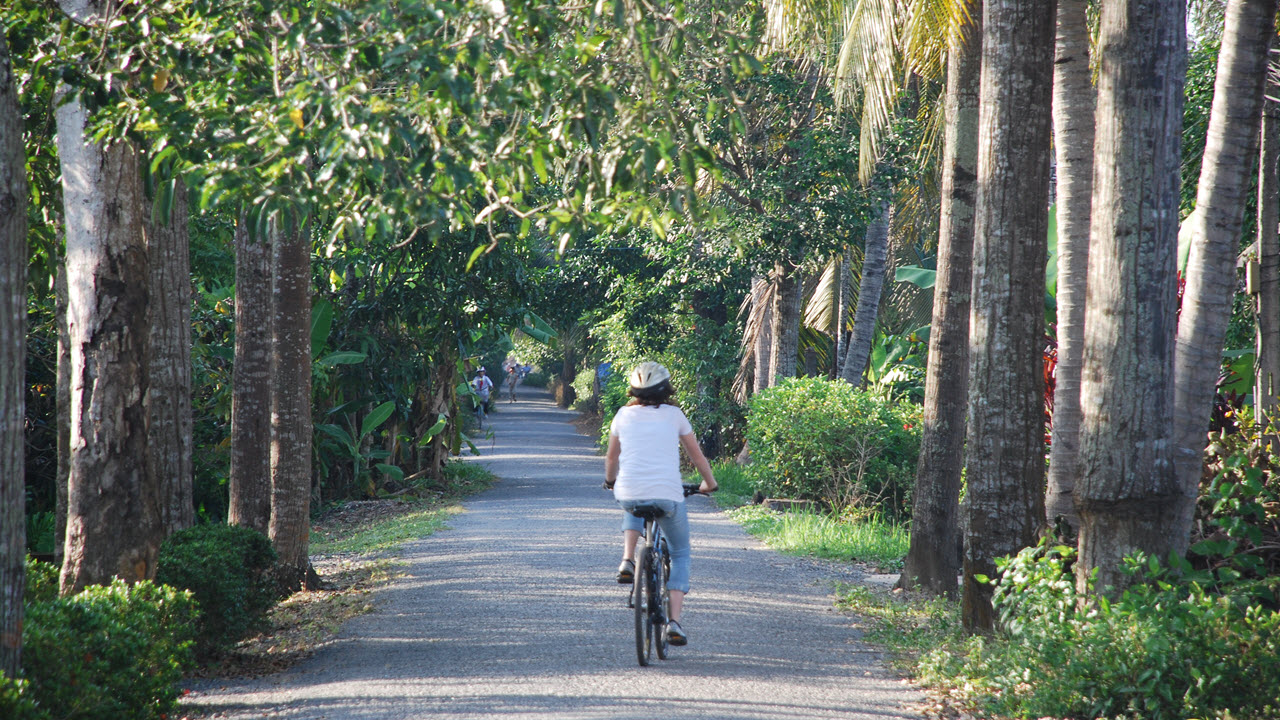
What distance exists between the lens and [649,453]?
6.62 meters

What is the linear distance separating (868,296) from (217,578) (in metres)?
12.7

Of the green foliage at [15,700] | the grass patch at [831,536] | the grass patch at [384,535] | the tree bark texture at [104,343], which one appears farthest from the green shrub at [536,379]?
the green foliage at [15,700]

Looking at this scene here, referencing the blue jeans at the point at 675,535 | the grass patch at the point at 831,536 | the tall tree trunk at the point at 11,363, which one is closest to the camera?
the tall tree trunk at the point at 11,363

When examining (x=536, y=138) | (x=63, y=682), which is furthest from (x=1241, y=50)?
(x=63, y=682)

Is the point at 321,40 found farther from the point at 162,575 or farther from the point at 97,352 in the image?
the point at 162,575

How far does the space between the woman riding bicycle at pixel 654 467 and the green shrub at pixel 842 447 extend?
7718mm

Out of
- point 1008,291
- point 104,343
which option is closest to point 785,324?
point 1008,291

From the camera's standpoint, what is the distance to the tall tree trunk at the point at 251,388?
881 cm

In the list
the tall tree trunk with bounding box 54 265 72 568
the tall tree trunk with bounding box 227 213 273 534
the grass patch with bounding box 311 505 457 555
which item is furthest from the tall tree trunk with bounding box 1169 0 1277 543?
the grass patch with bounding box 311 505 457 555

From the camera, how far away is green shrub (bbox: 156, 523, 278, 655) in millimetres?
6539

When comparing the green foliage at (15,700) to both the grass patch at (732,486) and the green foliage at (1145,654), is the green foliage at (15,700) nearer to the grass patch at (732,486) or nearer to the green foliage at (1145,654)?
the green foliage at (1145,654)

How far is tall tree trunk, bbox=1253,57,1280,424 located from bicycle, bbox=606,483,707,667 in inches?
153

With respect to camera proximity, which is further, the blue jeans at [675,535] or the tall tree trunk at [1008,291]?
the tall tree trunk at [1008,291]

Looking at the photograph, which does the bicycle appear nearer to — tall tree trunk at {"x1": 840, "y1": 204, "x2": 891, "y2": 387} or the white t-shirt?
the white t-shirt
